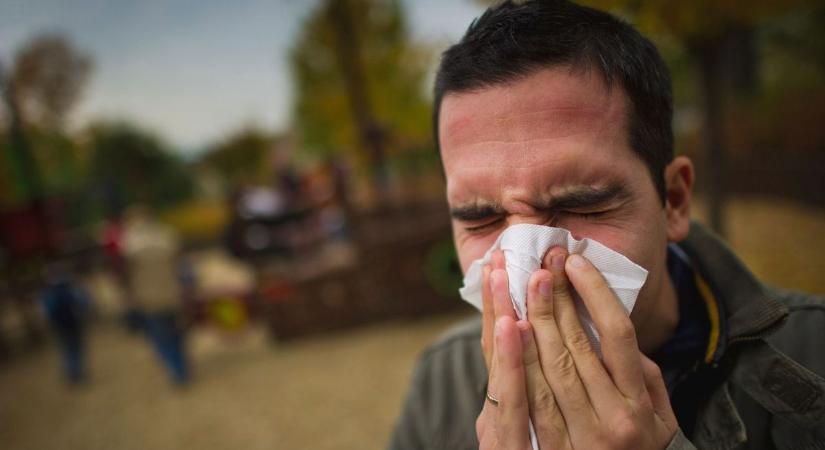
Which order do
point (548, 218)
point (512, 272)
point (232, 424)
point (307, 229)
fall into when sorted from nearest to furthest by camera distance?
point (512, 272) < point (548, 218) < point (232, 424) < point (307, 229)

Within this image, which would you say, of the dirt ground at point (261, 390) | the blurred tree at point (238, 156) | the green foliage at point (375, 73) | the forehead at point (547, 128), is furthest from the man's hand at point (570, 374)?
the blurred tree at point (238, 156)

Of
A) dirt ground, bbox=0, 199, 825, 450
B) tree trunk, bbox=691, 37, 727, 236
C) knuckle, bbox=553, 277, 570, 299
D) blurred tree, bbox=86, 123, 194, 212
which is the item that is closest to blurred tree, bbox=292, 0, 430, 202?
dirt ground, bbox=0, 199, 825, 450

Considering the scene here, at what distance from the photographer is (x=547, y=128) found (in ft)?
3.65

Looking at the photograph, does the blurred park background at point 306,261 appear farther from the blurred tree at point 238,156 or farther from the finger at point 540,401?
the blurred tree at point 238,156

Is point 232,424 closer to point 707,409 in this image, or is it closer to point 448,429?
point 448,429

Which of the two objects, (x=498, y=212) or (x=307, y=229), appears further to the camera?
(x=307, y=229)

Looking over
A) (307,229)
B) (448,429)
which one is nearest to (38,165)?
(307,229)

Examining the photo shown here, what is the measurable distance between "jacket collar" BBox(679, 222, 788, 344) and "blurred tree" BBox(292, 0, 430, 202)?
8.38 m

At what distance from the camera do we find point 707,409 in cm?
114

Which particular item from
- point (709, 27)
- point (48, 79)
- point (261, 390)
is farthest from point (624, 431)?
point (48, 79)

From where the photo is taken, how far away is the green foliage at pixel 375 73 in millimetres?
13672

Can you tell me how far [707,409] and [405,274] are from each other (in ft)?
19.6

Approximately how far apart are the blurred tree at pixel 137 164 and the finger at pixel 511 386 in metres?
25.8

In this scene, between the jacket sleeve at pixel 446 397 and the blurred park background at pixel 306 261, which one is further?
the blurred park background at pixel 306 261
